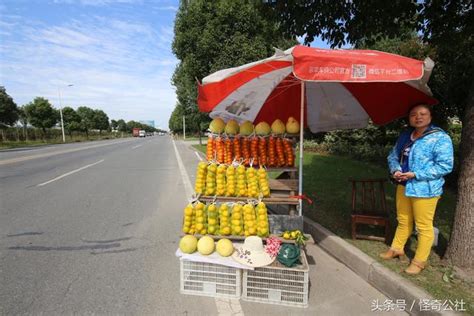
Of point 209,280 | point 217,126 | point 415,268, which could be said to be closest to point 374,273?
point 415,268

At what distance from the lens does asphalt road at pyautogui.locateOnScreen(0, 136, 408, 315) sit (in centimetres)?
270

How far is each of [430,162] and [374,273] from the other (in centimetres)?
132

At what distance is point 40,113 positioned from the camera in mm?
36125

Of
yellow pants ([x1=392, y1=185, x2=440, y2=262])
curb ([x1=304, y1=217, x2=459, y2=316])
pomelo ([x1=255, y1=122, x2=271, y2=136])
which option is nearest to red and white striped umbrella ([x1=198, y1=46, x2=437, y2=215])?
pomelo ([x1=255, y1=122, x2=271, y2=136])

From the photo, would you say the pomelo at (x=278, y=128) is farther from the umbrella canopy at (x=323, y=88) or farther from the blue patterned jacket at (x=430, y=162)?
the blue patterned jacket at (x=430, y=162)

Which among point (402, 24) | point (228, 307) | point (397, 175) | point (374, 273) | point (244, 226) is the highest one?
point (402, 24)

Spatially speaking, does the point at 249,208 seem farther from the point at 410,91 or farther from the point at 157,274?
the point at 410,91

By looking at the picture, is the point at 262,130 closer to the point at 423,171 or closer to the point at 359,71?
the point at 359,71

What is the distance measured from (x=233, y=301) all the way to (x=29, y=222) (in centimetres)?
427

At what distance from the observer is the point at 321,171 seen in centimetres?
930

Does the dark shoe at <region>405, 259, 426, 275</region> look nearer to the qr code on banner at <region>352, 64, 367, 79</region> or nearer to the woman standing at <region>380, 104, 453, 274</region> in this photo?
the woman standing at <region>380, 104, 453, 274</region>

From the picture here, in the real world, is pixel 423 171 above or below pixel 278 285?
above

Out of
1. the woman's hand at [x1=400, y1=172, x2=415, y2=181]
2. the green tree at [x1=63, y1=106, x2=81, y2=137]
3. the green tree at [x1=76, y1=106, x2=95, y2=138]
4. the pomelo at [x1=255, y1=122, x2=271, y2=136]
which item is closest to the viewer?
the woman's hand at [x1=400, y1=172, x2=415, y2=181]

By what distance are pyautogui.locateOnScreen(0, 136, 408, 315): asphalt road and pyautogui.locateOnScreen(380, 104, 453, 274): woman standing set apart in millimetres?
828
